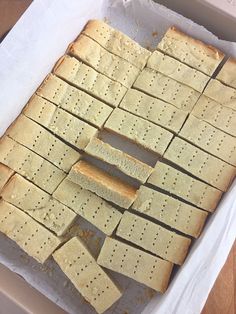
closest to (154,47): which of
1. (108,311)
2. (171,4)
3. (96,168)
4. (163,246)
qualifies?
(171,4)

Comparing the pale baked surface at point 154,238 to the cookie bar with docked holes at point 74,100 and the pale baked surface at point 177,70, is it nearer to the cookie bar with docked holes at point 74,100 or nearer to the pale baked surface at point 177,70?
the cookie bar with docked holes at point 74,100

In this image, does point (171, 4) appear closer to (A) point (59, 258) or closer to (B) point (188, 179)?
(B) point (188, 179)

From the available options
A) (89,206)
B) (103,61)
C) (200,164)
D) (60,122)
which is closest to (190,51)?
(103,61)

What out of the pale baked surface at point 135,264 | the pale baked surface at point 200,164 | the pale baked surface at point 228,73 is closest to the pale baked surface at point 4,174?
the pale baked surface at point 135,264

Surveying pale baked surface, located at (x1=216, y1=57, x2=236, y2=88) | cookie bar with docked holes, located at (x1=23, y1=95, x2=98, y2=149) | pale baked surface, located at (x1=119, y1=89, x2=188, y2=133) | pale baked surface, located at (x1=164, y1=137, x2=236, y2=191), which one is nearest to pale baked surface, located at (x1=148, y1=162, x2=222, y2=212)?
pale baked surface, located at (x1=164, y1=137, x2=236, y2=191)

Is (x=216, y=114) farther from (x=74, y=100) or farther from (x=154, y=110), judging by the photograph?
(x=74, y=100)

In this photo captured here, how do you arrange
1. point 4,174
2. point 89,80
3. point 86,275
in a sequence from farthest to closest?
point 89,80 → point 4,174 → point 86,275
